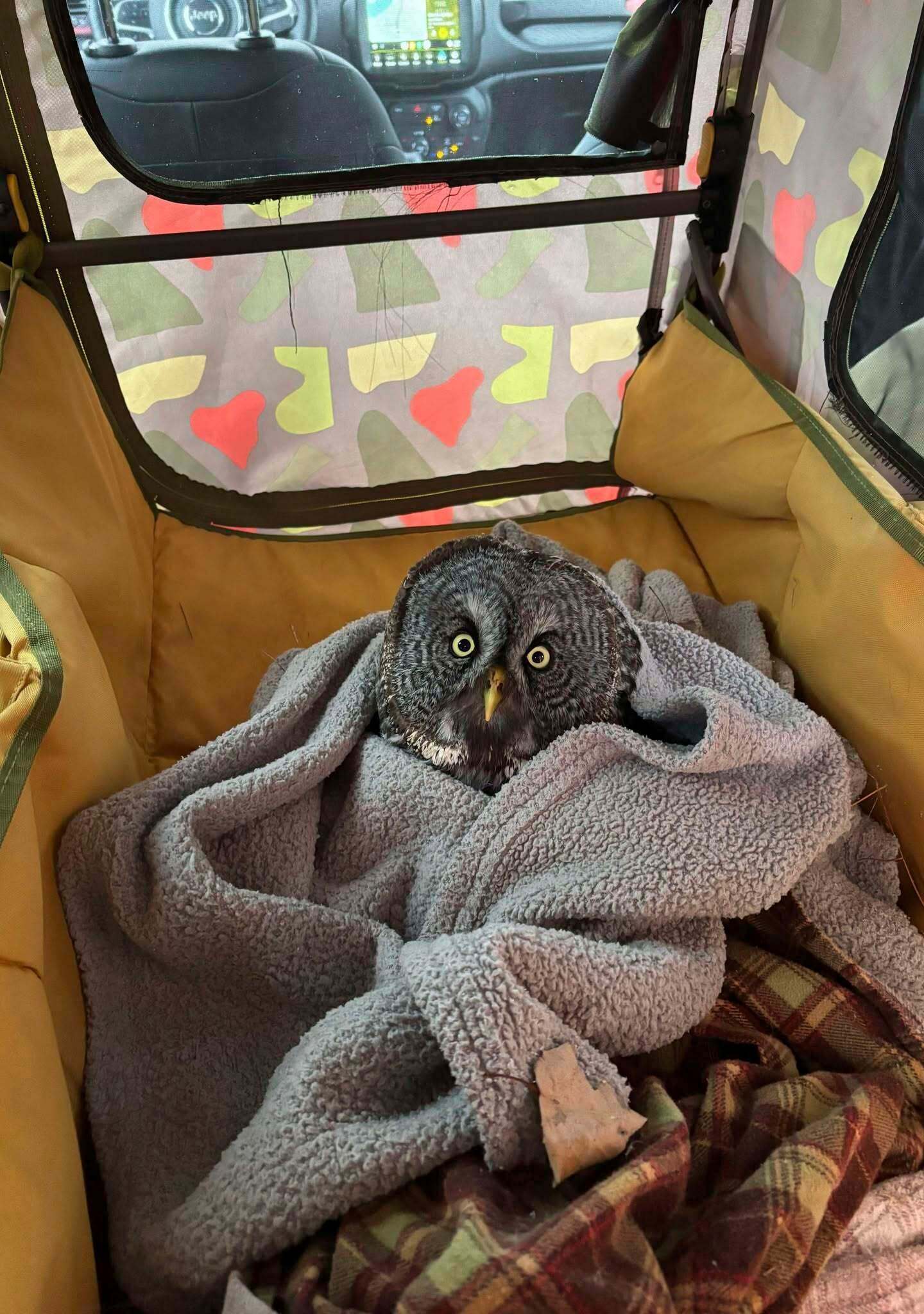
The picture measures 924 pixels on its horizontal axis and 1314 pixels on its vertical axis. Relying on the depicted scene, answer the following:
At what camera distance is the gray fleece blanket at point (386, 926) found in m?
0.60

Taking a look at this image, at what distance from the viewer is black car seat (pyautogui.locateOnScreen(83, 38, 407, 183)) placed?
37.7 inches

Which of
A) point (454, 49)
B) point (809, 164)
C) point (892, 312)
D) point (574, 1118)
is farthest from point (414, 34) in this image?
point (574, 1118)

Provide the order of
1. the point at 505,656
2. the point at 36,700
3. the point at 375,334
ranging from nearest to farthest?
1. the point at 36,700
2. the point at 505,656
3. the point at 375,334

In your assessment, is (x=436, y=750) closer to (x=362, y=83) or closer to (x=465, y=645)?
(x=465, y=645)

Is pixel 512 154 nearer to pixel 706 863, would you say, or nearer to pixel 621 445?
pixel 621 445

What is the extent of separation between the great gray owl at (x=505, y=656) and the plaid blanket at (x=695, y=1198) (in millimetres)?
275

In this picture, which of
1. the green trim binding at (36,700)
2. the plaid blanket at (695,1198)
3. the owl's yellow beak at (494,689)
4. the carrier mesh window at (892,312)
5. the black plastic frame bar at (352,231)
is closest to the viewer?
the plaid blanket at (695,1198)

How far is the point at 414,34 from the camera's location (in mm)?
992

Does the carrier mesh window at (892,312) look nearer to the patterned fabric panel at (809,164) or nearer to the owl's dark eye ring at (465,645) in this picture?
the patterned fabric panel at (809,164)

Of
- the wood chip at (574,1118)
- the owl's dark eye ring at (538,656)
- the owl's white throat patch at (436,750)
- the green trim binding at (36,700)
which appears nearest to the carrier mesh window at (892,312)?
the owl's dark eye ring at (538,656)

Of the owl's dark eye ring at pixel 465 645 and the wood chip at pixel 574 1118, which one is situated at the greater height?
the owl's dark eye ring at pixel 465 645

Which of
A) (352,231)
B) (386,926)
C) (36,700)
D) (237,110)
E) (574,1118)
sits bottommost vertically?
(386,926)

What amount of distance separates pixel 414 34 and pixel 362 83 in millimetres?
72

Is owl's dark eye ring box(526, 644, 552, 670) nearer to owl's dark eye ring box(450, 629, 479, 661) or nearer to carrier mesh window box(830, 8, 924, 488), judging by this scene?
owl's dark eye ring box(450, 629, 479, 661)
